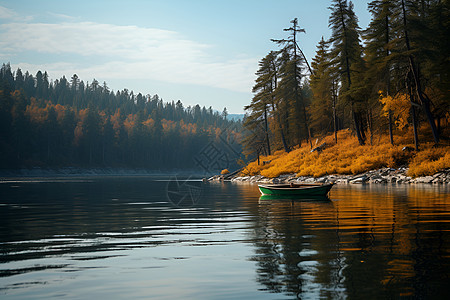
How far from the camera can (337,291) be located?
21.7 ft

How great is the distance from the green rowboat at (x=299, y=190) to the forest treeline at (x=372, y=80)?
20497 millimetres

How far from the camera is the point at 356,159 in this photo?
49.1 m

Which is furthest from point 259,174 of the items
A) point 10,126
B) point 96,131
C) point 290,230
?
point 96,131

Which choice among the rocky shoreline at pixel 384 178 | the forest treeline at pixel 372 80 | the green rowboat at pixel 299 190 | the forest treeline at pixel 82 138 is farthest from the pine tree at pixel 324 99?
the forest treeline at pixel 82 138

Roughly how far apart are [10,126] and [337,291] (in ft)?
381

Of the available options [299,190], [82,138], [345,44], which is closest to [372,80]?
[345,44]

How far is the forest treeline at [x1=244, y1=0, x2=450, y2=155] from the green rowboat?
20.5m

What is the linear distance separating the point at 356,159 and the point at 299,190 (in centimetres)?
2258

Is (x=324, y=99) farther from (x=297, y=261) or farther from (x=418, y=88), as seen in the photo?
(x=297, y=261)

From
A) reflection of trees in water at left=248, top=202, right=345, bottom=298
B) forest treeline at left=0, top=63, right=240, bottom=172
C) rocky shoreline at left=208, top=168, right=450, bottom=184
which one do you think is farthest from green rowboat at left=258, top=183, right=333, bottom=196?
forest treeline at left=0, top=63, right=240, bottom=172

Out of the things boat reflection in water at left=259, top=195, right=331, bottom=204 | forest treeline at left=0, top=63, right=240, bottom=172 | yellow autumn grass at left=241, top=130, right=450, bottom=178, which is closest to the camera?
boat reflection in water at left=259, top=195, right=331, bottom=204

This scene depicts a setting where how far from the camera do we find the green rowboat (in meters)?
27.8

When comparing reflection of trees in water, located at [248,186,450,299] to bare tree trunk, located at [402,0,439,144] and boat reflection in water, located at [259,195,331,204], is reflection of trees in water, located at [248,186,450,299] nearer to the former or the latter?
boat reflection in water, located at [259,195,331,204]

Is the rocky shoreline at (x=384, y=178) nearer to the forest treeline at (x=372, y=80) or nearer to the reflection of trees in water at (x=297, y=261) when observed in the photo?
the forest treeline at (x=372, y=80)
